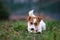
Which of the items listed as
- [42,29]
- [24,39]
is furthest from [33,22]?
[24,39]

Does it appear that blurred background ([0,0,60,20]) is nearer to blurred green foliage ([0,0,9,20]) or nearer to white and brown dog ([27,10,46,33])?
blurred green foliage ([0,0,9,20])

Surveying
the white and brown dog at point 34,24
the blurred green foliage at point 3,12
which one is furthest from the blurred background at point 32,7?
the white and brown dog at point 34,24

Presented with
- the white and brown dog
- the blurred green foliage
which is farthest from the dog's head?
the blurred green foliage

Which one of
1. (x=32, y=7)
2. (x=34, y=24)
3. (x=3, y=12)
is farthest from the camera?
(x=32, y=7)

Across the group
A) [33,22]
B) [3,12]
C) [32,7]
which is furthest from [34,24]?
[32,7]

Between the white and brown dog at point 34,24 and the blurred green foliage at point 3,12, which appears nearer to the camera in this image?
the white and brown dog at point 34,24

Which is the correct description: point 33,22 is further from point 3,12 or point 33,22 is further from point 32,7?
point 32,7

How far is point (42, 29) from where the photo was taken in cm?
949

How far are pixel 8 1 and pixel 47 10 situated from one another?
3.59 m

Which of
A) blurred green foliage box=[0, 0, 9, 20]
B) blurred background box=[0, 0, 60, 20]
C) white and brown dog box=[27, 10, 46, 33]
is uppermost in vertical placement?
blurred background box=[0, 0, 60, 20]

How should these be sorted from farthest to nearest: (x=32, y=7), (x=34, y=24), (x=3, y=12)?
(x=32, y=7), (x=3, y=12), (x=34, y=24)

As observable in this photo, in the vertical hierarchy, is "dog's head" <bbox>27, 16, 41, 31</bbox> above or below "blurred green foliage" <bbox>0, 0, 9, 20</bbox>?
below

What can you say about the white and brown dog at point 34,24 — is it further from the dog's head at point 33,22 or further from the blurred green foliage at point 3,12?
the blurred green foliage at point 3,12

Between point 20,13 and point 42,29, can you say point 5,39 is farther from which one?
point 20,13
